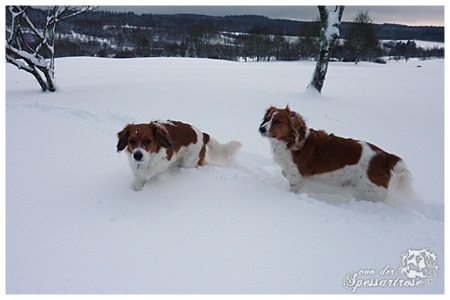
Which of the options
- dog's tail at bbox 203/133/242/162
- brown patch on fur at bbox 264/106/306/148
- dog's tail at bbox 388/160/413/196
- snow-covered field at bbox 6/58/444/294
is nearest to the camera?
snow-covered field at bbox 6/58/444/294

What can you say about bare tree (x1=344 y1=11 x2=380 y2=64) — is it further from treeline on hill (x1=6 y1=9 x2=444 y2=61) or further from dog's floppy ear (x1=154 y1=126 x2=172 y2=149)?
dog's floppy ear (x1=154 y1=126 x2=172 y2=149)

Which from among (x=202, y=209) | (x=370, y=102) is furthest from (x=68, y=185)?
(x=370, y=102)

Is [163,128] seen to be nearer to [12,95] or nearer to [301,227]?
[301,227]

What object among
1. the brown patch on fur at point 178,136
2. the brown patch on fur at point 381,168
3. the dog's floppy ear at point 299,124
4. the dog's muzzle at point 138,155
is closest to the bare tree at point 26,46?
the brown patch on fur at point 178,136

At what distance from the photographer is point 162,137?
12.7 ft

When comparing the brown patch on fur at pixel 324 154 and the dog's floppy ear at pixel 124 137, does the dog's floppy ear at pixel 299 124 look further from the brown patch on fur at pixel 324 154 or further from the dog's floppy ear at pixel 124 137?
the dog's floppy ear at pixel 124 137

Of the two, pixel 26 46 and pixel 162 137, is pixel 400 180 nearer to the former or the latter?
pixel 162 137

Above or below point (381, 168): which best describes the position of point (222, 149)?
below

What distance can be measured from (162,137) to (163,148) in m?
0.17

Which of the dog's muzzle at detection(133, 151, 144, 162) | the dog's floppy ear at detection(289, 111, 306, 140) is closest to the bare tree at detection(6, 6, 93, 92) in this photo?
the dog's muzzle at detection(133, 151, 144, 162)

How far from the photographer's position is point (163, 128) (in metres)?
3.95

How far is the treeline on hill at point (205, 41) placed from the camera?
159 ft

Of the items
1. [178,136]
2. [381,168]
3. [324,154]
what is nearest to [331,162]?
[324,154]

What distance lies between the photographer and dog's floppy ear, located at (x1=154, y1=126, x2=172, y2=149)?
12.6 feet
